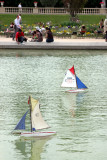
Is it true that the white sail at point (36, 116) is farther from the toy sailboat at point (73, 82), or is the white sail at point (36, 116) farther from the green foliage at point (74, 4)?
the green foliage at point (74, 4)

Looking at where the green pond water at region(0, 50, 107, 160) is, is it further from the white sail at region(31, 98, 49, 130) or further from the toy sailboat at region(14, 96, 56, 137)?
the white sail at region(31, 98, 49, 130)

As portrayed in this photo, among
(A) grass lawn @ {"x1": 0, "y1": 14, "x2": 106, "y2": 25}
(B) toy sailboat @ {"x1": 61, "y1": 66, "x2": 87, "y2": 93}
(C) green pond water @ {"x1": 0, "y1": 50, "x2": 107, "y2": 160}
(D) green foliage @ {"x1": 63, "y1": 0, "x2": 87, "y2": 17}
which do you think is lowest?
(C) green pond water @ {"x1": 0, "y1": 50, "x2": 107, "y2": 160}

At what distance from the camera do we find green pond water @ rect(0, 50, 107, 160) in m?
10.7

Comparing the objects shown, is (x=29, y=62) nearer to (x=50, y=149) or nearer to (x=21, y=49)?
(x=21, y=49)

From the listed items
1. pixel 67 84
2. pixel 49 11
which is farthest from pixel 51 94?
pixel 49 11

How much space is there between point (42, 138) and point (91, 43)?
735 inches

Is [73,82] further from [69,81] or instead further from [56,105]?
[56,105]

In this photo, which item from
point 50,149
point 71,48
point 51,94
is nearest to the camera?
point 50,149

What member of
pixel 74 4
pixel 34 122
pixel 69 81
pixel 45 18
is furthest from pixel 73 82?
pixel 45 18

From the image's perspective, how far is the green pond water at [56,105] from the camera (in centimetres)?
1070

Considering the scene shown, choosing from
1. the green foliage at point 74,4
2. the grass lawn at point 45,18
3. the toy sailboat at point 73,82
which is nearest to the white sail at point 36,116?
the toy sailboat at point 73,82

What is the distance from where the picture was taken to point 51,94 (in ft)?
54.2

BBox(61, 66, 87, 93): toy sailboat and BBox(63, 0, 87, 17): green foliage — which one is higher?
BBox(63, 0, 87, 17): green foliage

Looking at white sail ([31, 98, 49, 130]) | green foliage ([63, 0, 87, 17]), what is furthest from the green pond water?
green foliage ([63, 0, 87, 17])
